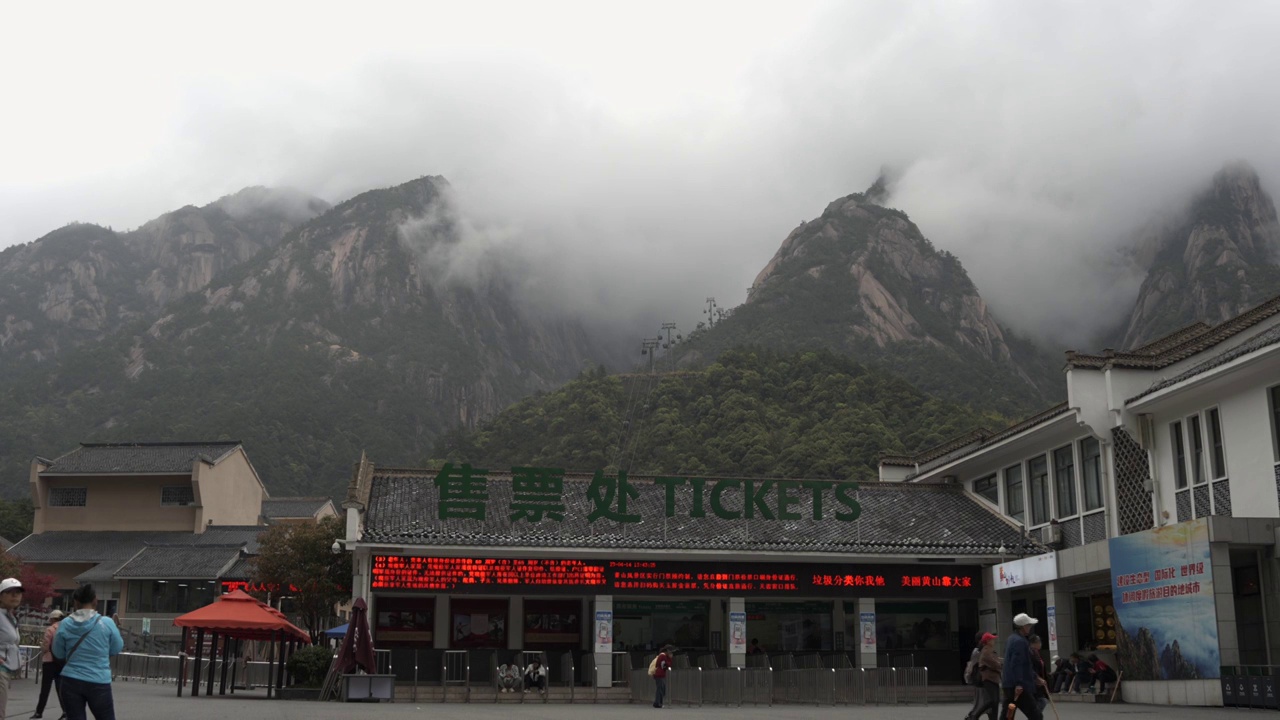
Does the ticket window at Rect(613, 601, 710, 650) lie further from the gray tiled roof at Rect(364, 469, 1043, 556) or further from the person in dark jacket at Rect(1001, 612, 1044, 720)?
the person in dark jacket at Rect(1001, 612, 1044, 720)

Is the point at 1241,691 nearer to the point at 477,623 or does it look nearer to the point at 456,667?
the point at 456,667

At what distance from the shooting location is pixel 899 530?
30516 mm

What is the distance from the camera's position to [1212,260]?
93.9 metres

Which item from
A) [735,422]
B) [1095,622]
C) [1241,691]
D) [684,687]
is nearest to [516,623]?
[684,687]

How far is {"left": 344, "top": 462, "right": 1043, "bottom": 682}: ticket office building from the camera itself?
2705 centimetres

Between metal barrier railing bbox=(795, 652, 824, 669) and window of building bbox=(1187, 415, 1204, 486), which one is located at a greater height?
window of building bbox=(1187, 415, 1204, 486)

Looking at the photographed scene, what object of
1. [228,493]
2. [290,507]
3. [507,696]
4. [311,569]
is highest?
[290,507]

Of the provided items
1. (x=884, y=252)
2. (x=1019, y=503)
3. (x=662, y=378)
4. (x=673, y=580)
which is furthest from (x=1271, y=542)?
(x=884, y=252)

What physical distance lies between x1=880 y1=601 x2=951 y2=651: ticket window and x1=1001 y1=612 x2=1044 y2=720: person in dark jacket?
58.4 feet

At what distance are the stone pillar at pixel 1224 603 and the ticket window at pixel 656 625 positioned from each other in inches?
526

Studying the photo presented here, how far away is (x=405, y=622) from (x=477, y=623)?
180 cm

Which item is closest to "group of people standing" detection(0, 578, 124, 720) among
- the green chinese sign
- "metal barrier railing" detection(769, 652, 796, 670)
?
the green chinese sign

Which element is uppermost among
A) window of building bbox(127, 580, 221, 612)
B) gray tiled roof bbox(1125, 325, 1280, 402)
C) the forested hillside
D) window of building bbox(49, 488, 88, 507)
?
the forested hillside

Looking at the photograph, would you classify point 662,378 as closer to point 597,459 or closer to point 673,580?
point 597,459
